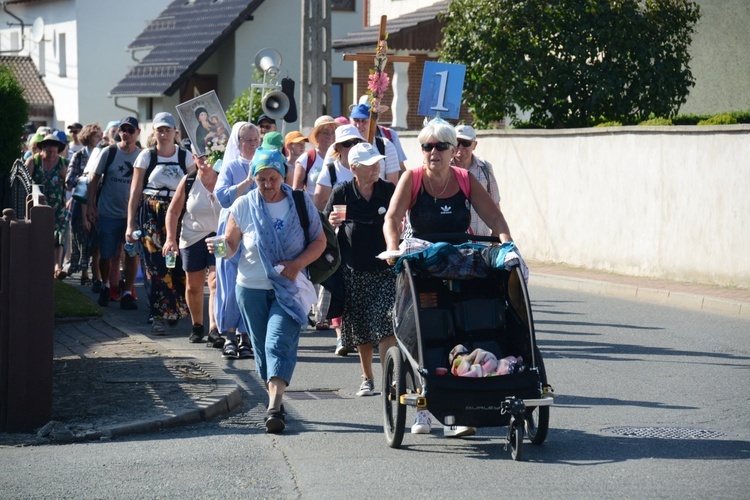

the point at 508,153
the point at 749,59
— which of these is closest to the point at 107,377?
the point at 508,153

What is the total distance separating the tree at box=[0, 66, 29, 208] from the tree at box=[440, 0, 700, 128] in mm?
10392

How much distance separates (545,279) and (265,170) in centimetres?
1000

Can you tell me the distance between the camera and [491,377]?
7246 millimetres

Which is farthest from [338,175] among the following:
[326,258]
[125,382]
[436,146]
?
[436,146]

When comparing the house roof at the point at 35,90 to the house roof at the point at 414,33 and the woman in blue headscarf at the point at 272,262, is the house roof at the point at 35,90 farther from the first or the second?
the woman in blue headscarf at the point at 272,262

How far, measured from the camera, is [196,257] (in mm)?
11773

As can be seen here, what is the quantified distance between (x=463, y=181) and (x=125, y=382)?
297 centimetres

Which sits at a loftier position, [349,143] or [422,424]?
[349,143]

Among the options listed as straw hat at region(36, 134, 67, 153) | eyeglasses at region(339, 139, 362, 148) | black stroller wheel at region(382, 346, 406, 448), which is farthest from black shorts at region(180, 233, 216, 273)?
straw hat at region(36, 134, 67, 153)

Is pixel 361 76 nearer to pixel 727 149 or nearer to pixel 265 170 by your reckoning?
pixel 727 149

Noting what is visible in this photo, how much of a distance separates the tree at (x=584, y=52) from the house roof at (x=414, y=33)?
8.85 m

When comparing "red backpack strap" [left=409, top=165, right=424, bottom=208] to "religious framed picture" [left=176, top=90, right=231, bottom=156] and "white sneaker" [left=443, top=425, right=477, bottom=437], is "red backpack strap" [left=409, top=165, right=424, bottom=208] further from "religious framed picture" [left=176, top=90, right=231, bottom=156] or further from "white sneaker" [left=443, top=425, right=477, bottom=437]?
"religious framed picture" [left=176, top=90, right=231, bottom=156]

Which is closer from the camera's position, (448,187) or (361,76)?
(448,187)

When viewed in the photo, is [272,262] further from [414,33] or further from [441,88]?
[414,33]
